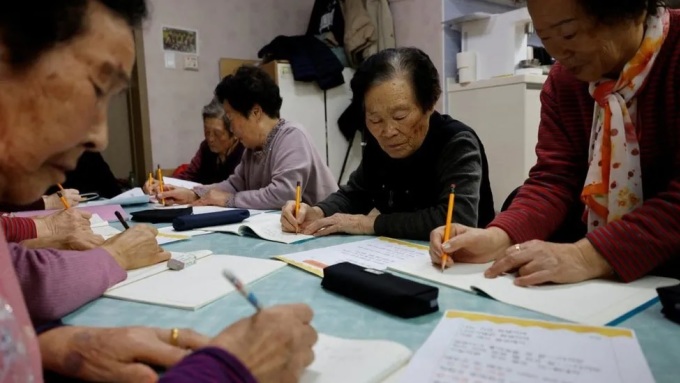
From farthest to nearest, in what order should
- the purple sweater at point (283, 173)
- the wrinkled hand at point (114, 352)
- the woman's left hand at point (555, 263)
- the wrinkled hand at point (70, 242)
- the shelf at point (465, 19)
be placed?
the shelf at point (465, 19) → the purple sweater at point (283, 173) → the wrinkled hand at point (70, 242) → the woman's left hand at point (555, 263) → the wrinkled hand at point (114, 352)

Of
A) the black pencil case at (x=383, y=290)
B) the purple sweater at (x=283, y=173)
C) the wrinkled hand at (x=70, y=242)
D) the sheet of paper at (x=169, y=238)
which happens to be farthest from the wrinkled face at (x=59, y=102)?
the purple sweater at (x=283, y=173)

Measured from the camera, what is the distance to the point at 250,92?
243cm

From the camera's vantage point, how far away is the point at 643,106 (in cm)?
101

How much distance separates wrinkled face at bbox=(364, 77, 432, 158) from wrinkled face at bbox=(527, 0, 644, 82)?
518 millimetres

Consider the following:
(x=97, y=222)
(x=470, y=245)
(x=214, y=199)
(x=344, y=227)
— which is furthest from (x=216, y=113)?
(x=470, y=245)

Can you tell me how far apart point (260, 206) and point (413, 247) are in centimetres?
106

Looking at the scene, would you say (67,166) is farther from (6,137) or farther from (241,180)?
(241,180)

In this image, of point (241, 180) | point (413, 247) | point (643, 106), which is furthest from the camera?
point (241, 180)

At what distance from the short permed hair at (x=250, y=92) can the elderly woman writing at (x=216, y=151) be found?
53cm

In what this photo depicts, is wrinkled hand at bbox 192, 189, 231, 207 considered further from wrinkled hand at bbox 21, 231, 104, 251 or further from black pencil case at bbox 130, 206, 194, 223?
wrinkled hand at bbox 21, 231, 104, 251

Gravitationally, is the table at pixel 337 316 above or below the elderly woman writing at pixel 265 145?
below

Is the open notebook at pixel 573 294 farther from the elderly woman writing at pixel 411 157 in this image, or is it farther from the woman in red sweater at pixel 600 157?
the elderly woman writing at pixel 411 157

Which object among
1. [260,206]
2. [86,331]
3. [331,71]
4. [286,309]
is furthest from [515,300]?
[331,71]

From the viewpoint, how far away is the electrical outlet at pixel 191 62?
403 cm
